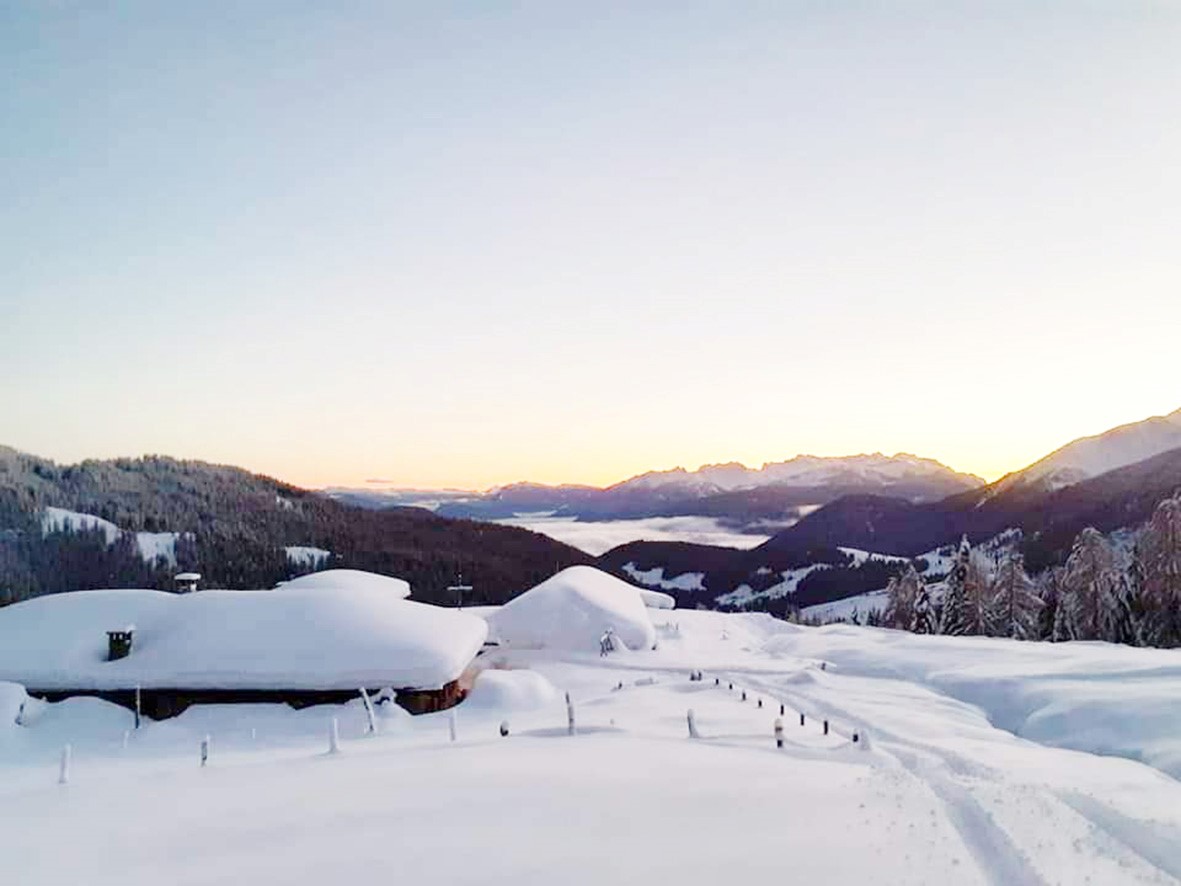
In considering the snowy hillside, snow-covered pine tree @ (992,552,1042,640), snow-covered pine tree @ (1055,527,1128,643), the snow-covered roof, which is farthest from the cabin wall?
the snowy hillside

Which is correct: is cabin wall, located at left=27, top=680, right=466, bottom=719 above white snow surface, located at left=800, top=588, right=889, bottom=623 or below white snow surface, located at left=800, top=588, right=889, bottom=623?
above

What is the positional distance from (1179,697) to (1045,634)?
1579 inches

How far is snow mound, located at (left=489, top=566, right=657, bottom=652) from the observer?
4766 centimetres

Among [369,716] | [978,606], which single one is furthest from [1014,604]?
[369,716]

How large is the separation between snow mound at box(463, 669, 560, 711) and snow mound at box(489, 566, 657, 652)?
46.0 ft

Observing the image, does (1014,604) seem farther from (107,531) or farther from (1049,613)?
(107,531)

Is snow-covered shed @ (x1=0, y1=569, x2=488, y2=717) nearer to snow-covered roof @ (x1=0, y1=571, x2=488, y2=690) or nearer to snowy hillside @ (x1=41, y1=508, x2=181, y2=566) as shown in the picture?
snow-covered roof @ (x1=0, y1=571, x2=488, y2=690)

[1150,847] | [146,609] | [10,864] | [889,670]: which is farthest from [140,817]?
[889,670]

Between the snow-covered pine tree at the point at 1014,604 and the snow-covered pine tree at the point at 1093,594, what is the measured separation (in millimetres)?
2363

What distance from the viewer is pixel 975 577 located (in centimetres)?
5722

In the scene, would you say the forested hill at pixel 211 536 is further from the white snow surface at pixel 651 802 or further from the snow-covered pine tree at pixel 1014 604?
the white snow surface at pixel 651 802

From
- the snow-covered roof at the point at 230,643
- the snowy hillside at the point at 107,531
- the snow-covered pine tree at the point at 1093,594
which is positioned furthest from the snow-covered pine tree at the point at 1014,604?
the snowy hillside at the point at 107,531

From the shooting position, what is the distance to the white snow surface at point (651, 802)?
10.5 meters

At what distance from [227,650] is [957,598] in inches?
1910
